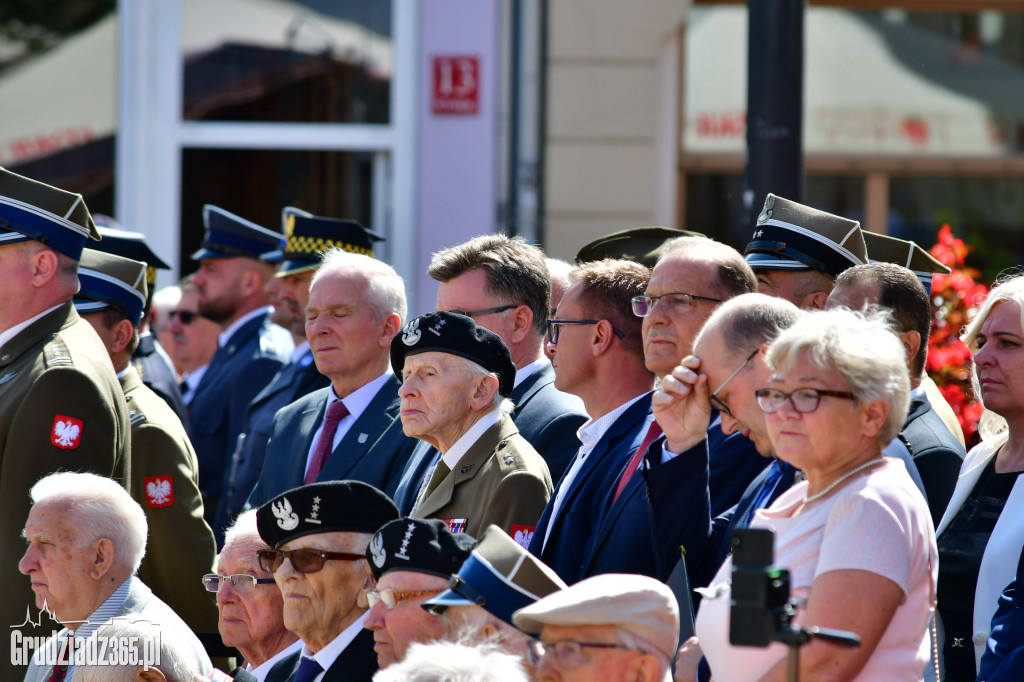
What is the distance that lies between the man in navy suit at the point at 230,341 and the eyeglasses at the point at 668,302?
107 inches

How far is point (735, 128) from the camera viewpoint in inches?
354

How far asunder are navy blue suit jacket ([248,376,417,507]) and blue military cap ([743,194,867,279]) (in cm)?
145

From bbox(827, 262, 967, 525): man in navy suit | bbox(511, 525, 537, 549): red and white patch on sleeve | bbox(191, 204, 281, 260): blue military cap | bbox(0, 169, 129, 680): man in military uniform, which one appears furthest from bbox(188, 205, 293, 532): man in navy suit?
bbox(827, 262, 967, 525): man in navy suit

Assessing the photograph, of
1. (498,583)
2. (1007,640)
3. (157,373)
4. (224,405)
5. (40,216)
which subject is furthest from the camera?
(224,405)

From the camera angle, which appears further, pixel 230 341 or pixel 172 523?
pixel 230 341

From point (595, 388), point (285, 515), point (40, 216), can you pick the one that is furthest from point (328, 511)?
point (40, 216)

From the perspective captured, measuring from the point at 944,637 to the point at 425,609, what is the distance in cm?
149

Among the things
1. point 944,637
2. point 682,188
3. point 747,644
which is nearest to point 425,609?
point 747,644

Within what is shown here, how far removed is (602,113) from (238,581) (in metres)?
5.61

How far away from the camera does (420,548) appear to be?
317 centimetres

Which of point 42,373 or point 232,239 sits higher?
point 232,239

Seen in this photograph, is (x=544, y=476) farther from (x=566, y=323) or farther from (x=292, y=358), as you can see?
(x=292, y=358)

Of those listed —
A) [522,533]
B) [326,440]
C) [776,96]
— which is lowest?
[522,533]

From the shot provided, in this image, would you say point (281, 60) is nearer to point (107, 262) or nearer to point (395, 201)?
point (395, 201)
